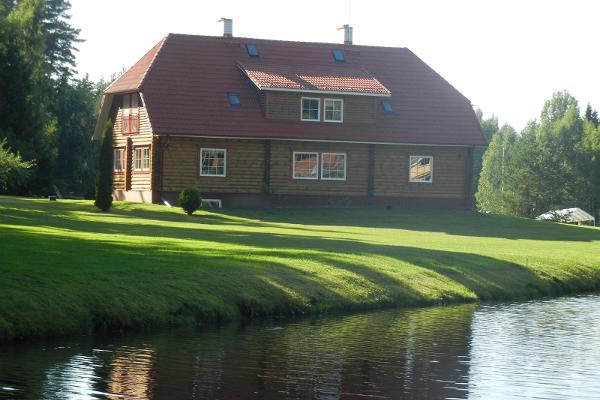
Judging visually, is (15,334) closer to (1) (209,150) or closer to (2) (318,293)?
(2) (318,293)

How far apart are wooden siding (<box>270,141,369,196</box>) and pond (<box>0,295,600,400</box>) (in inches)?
1257

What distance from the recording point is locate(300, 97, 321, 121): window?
59.4m

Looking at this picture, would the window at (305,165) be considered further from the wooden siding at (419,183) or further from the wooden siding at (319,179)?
the wooden siding at (419,183)

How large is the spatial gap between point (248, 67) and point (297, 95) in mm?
2936

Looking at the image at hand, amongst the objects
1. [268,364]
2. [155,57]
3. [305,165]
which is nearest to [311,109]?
[305,165]

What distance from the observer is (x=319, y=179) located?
59.5 m

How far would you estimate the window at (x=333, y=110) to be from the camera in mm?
59750

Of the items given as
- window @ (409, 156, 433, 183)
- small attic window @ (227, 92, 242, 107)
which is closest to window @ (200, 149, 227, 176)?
small attic window @ (227, 92, 242, 107)

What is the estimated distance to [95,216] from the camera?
45.7 meters

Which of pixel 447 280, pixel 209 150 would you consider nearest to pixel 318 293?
pixel 447 280

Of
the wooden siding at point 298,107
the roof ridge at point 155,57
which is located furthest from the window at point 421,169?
the roof ridge at point 155,57

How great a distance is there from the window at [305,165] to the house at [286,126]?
57 mm

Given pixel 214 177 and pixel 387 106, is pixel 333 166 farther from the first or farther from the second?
pixel 214 177

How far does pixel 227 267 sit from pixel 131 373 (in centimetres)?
991
